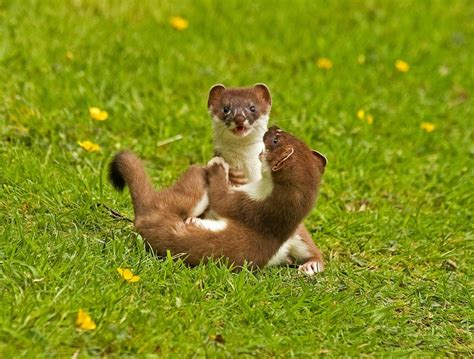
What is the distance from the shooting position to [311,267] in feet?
19.9

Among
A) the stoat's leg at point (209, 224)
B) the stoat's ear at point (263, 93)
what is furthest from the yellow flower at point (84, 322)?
the stoat's ear at point (263, 93)

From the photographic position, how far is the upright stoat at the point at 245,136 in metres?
6.17

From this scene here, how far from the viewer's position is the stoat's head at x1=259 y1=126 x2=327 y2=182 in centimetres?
570

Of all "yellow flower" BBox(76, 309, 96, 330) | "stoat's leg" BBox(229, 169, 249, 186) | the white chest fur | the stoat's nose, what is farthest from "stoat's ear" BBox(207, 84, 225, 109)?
"yellow flower" BBox(76, 309, 96, 330)

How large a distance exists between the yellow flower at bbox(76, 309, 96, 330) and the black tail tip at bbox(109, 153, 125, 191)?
4.99ft

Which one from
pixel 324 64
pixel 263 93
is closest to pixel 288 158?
pixel 263 93

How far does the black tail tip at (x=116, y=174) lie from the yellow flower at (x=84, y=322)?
1521 millimetres

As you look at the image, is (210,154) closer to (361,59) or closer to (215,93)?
(215,93)

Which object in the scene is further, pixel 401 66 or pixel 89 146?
pixel 401 66

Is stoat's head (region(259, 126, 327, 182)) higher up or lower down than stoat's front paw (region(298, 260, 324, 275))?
higher up

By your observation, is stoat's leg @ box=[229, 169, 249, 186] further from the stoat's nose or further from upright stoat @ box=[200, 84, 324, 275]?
the stoat's nose

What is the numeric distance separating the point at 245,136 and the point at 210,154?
1.52m

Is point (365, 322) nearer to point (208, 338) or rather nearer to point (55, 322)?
point (208, 338)

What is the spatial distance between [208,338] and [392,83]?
537 cm
